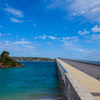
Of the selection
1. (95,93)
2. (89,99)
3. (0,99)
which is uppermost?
(89,99)

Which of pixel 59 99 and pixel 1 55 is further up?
pixel 1 55

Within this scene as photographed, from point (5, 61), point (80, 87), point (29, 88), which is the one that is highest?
point (80, 87)

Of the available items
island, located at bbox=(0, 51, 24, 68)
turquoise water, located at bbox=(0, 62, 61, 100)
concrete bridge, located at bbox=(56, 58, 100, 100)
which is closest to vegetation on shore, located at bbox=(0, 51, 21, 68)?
island, located at bbox=(0, 51, 24, 68)

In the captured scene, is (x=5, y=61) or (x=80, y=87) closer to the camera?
(x=80, y=87)

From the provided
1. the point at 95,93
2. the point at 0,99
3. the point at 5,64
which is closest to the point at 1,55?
the point at 5,64

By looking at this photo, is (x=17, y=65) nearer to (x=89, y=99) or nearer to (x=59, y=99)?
(x=59, y=99)

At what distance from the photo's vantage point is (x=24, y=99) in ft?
41.6

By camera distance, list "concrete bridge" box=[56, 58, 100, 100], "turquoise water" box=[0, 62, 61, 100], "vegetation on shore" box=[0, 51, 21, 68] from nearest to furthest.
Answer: "concrete bridge" box=[56, 58, 100, 100], "turquoise water" box=[0, 62, 61, 100], "vegetation on shore" box=[0, 51, 21, 68]

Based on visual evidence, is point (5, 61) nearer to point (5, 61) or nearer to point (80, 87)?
point (5, 61)

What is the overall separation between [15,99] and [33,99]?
204cm

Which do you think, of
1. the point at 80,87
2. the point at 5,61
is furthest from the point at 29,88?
the point at 5,61

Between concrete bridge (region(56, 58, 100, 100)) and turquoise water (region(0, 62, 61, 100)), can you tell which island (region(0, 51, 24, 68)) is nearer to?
turquoise water (region(0, 62, 61, 100))

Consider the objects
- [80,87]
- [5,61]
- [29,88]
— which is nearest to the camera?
[80,87]

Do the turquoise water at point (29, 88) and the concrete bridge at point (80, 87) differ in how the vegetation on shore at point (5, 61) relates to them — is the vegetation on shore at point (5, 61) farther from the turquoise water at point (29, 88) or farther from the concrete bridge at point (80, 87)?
the concrete bridge at point (80, 87)
